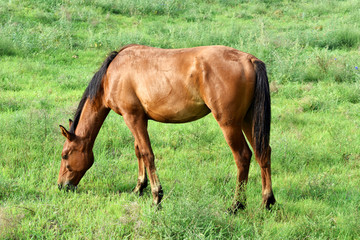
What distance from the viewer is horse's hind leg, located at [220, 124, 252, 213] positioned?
13.2ft

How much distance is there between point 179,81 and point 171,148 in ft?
6.72

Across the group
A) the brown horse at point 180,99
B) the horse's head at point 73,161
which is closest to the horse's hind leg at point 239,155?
the brown horse at point 180,99

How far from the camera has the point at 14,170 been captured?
16.6 feet

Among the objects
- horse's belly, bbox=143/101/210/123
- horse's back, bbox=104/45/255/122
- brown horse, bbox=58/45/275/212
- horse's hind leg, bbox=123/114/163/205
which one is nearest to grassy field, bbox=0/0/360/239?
horse's hind leg, bbox=123/114/163/205

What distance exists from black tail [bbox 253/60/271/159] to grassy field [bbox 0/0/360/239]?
66 cm

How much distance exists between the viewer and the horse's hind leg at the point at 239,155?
4.03 meters

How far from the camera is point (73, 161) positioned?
4.60 metres

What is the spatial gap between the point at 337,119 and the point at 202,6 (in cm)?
1027

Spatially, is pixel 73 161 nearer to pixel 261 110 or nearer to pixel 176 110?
pixel 176 110

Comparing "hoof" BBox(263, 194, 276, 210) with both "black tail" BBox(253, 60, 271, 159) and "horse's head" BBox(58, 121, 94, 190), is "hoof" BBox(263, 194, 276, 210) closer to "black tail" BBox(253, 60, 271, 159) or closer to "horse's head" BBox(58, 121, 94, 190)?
"black tail" BBox(253, 60, 271, 159)

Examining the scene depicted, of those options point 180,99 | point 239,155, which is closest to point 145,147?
point 180,99

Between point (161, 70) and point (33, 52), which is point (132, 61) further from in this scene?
point (33, 52)

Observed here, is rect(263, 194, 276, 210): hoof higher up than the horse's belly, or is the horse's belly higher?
the horse's belly

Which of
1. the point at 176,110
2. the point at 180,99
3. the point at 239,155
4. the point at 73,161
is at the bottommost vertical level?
the point at 73,161
